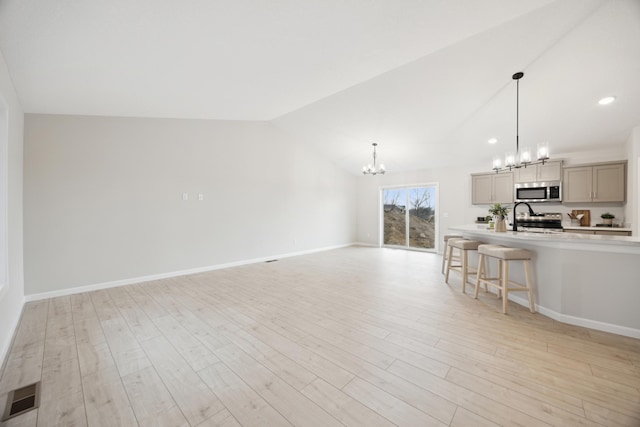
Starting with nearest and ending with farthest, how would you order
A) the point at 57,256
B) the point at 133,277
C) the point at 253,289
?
the point at 57,256
the point at 253,289
the point at 133,277

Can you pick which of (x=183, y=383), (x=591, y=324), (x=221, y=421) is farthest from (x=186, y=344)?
(x=591, y=324)

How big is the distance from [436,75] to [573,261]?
295 cm

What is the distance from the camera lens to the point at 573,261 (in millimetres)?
2740

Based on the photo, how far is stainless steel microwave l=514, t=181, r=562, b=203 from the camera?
17.0 feet

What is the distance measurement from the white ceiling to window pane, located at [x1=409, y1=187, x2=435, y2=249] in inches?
103

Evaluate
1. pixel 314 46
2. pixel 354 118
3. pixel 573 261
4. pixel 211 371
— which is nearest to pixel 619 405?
pixel 573 261

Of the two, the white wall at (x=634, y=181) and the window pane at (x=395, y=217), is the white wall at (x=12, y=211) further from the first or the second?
the white wall at (x=634, y=181)

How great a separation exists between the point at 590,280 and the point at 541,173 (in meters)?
3.67

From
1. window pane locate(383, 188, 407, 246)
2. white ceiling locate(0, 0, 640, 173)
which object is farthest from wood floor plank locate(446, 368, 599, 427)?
window pane locate(383, 188, 407, 246)

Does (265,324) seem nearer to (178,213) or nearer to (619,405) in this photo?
(619,405)

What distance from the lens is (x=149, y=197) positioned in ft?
14.8

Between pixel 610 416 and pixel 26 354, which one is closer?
pixel 610 416

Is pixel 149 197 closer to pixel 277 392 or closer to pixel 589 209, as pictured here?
pixel 277 392

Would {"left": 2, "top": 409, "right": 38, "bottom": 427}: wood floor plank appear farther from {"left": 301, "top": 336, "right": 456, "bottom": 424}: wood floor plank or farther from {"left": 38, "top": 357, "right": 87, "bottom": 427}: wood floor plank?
{"left": 301, "top": 336, "right": 456, "bottom": 424}: wood floor plank
